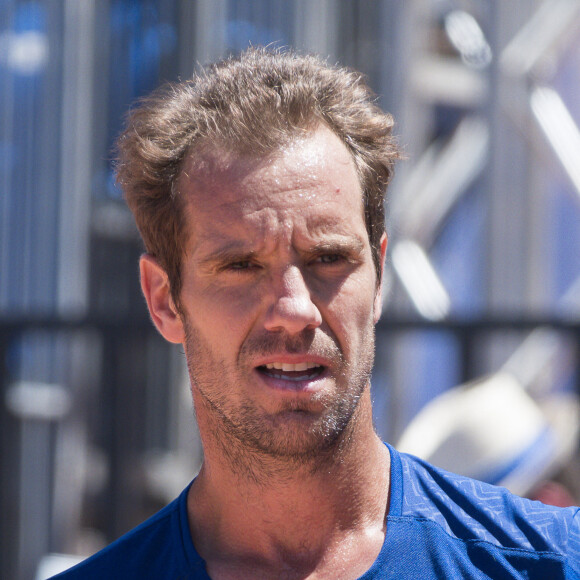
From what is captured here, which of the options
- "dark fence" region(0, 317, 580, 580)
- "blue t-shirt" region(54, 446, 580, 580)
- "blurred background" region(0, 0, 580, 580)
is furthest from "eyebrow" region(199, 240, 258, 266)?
"blurred background" region(0, 0, 580, 580)

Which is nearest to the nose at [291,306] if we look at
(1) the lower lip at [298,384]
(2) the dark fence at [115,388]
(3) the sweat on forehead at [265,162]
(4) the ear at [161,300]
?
(1) the lower lip at [298,384]

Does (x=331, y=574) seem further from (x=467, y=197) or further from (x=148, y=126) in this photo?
(x=467, y=197)

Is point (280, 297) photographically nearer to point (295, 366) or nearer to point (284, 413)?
point (295, 366)

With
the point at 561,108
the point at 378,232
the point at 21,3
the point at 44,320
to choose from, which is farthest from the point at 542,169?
the point at 378,232

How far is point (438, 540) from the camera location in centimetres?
196

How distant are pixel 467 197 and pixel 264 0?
247 centimetres

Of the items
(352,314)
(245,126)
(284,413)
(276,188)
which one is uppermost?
(245,126)

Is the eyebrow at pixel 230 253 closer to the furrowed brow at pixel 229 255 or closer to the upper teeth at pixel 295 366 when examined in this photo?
the furrowed brow at pixel 229 255

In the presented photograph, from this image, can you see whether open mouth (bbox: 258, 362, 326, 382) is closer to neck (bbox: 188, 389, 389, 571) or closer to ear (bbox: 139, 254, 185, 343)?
neck (bbox: 188, 389, 389, 571)

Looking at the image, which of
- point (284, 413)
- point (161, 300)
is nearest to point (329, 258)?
point (284, 413)

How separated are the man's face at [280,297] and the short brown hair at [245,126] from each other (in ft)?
0.21

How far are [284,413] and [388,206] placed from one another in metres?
4.15

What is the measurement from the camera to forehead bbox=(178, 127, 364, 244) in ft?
6.64

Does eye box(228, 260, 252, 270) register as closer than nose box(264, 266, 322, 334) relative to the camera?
No
